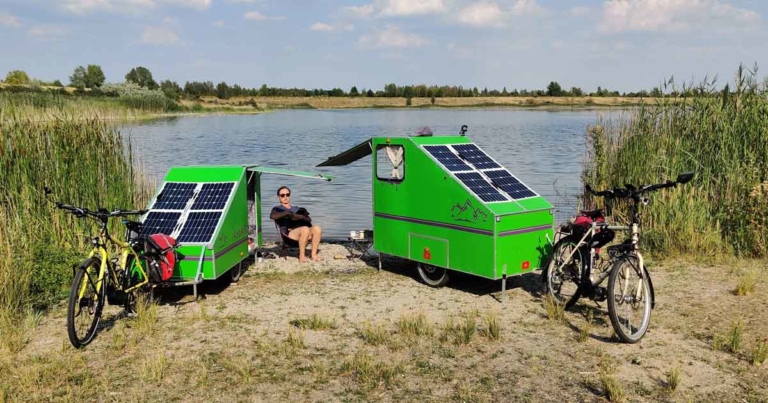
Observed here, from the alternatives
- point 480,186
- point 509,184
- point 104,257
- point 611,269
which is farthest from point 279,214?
point 611,269

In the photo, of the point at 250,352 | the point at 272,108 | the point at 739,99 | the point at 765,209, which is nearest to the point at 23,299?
the point at 250,352

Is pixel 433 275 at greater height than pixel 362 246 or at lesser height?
greater

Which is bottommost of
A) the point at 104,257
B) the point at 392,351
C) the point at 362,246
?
the point at 362,246

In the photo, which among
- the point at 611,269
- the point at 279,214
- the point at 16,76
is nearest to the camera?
the point at 611,269

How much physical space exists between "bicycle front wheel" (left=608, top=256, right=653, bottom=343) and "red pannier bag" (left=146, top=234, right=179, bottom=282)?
16.1 feet

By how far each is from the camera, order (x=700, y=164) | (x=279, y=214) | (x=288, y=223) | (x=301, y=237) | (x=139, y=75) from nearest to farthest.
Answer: (x=279, y=214) → (x=301, y=237) → (x=288, y=223) → (x=700, y=164) → (x=139, y=75)

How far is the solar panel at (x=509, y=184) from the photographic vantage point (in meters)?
8.37

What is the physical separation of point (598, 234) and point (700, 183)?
5339 mm

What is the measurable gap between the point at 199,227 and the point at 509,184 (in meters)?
3.96

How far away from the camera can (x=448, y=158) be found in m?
8.64

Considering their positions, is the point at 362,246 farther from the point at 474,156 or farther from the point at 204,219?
the point at 204,219

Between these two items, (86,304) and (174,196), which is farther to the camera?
(174,196)

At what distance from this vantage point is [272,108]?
100062 millimetres

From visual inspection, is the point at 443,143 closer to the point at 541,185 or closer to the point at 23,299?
the point at 23,299
